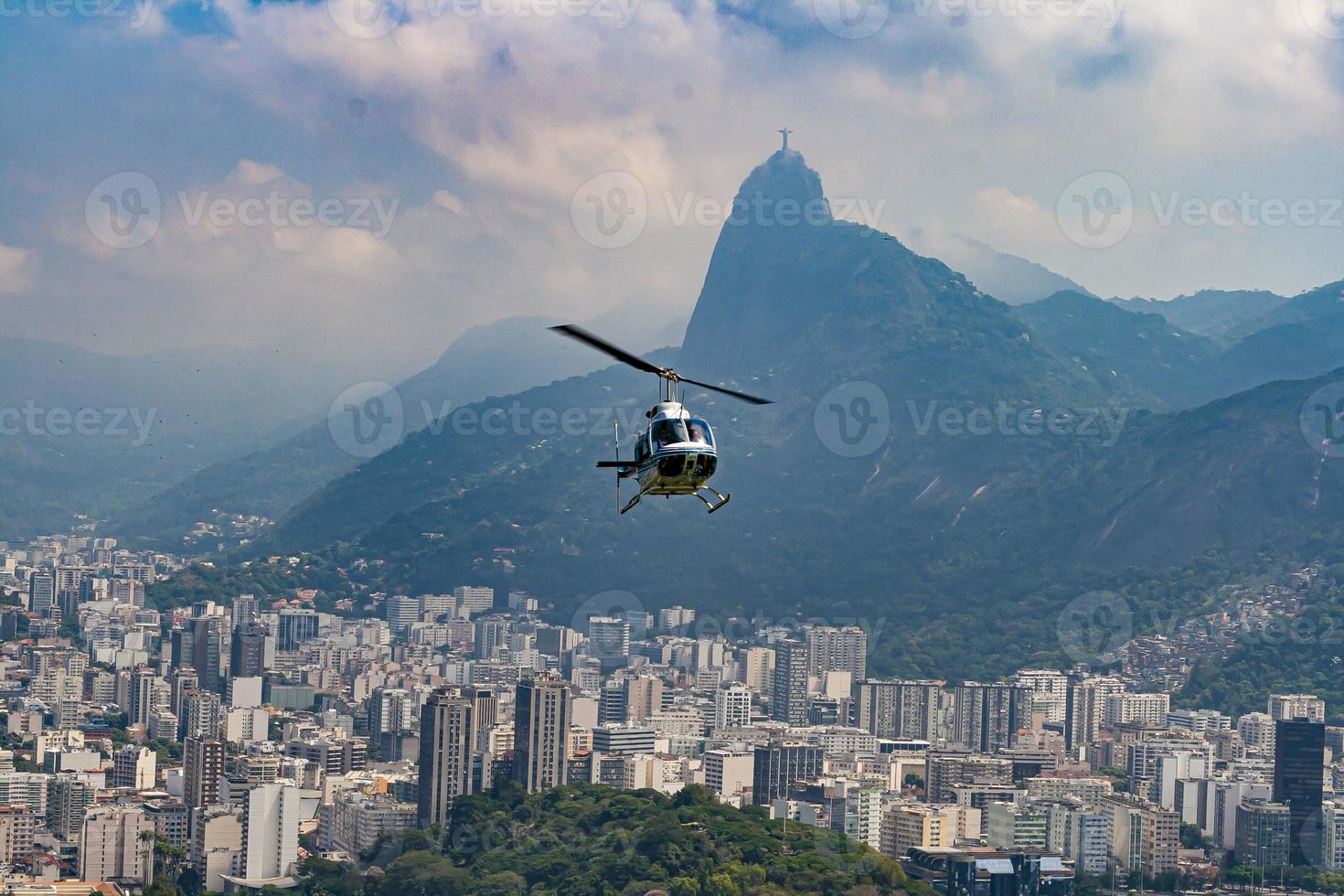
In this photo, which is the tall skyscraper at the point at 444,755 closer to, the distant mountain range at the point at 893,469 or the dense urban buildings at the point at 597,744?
the dense urban buildings at the point at 597,744

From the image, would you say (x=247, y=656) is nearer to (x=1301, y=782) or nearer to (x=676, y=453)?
(x=1301, y=782)

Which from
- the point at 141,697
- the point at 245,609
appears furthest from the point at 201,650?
the point at 245,609

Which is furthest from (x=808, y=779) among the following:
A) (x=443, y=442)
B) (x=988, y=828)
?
(x=443, y=442)

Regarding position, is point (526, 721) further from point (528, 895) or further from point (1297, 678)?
point (1297, 678)

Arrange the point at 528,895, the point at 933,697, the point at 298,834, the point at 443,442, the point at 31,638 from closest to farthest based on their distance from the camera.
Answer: the point at 528,895
the point at 298,834
the point at 933,697
the point at 31,638
the point at 443,442

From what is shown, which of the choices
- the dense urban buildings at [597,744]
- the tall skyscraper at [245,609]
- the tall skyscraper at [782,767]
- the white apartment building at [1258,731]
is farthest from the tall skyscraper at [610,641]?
the tall skyscraper at [782,767]

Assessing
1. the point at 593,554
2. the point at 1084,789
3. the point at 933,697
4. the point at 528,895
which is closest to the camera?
the point at 528,895
